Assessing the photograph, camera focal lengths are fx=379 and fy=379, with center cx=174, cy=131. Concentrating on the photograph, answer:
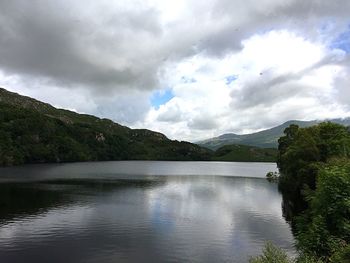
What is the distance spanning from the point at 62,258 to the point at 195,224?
34091mm

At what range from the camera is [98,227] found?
254 ft

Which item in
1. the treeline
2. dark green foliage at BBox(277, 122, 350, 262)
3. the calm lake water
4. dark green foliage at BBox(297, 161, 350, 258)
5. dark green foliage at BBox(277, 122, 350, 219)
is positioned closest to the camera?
the treeline

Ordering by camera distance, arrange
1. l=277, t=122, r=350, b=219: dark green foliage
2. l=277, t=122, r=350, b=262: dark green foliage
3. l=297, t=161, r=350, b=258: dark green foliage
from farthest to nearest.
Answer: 1. l=277, t=122, r=350, b=219: dark green foliage
2. l=297, t=161, r=350, b=258: dark green foliage
3. l=277, t=122, r=350, b=262: dark green foliage

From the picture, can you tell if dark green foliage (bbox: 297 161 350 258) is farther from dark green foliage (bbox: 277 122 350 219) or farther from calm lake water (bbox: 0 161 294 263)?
dark green foliage (bbox: 277 122 350 219)

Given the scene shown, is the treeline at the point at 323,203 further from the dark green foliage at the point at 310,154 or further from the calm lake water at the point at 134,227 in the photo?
the calm lake water at the point at 134,227

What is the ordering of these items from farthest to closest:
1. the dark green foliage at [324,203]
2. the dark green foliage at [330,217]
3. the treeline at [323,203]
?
the dark green foliage at [330,217] < the dark green foliage at [324,203] < the treeline at [323,203]

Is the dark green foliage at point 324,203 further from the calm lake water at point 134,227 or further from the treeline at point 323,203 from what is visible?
the calm lake water at point 134,227

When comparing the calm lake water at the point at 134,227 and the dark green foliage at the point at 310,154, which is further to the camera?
the dark green foliage at the point at 310,154

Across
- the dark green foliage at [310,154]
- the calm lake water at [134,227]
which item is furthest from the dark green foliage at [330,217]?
the dark green foliage at [310,154]

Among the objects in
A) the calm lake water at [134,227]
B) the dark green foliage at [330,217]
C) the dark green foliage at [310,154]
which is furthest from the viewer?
the dark green foliage at [310,154]

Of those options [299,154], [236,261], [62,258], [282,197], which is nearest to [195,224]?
[236,261]

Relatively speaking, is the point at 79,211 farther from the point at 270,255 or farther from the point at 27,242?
the point at 270,255

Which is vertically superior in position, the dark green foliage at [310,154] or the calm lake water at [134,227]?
the dark green foliage at [310,154]

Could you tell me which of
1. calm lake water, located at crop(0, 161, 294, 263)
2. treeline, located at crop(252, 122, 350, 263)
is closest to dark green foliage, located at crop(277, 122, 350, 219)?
treeline, located at crop(252, 122, 350, 263)
